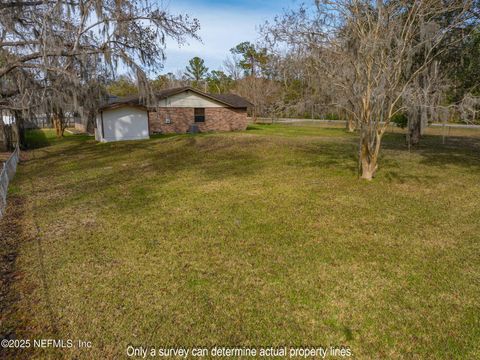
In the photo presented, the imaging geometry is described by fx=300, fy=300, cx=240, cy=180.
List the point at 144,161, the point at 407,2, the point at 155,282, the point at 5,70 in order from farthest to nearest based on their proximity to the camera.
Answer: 1. the point at 144,161
2. the point at 5,70
3. the point at 407,2
4. the point at 155,282

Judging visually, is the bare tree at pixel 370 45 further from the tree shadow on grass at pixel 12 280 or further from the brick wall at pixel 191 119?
the brick wall at pixel 191 119

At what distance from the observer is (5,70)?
10.8m

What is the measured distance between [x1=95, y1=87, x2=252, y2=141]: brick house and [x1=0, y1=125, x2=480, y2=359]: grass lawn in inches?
466

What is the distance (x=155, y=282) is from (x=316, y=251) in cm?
248

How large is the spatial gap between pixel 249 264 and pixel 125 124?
748 inches

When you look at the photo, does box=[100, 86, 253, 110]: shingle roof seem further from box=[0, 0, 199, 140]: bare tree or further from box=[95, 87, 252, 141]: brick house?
box=[0, 0, 199, 140]: bare tree

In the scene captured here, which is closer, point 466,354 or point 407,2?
point 466,354

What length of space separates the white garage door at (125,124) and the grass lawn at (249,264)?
11.7 metres

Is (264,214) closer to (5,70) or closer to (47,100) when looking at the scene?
(5,70)

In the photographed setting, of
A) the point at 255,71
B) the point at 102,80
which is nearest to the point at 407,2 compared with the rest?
the point at 102,80

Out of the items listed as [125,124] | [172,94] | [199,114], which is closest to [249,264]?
[125,124]

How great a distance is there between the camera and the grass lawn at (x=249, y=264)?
306 cm

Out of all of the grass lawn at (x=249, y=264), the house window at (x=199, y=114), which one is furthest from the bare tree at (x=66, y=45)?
the house window at (x=199, y=114)

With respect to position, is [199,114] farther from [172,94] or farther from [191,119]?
[172,94]
